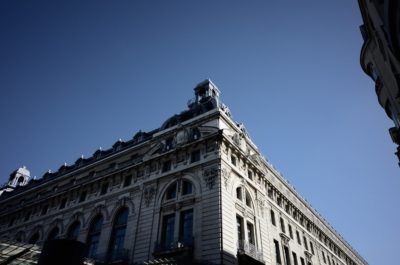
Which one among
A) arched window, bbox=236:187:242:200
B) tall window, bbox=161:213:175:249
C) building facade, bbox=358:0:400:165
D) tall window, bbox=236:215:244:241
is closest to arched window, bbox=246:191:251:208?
arched window, bbox=236:187:242:200

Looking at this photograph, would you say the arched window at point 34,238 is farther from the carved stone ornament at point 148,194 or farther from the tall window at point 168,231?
the tall window at point 168,231

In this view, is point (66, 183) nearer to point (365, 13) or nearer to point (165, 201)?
point (165, 201)

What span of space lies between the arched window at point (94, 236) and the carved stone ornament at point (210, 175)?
43.5 ft

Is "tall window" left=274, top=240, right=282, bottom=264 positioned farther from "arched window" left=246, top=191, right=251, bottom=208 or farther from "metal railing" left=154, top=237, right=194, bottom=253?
"metal railing" left=154, top=237, right=194, bottom=253

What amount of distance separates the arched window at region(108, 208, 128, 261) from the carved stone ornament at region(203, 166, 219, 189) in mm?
9545

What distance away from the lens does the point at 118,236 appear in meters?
27.1

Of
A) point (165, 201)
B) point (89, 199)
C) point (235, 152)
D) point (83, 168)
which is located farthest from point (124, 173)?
Result: point (235, 152)

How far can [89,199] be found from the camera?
3247 centimetres

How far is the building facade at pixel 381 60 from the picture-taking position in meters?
16.3

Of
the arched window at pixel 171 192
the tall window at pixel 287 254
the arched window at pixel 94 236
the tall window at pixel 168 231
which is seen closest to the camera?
the tall window at pixel 168 231

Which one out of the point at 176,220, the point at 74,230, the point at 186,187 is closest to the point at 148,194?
the point at 186,187

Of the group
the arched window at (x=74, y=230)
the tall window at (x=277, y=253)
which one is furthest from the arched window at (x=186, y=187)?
the arched window at (x=74, y=230)

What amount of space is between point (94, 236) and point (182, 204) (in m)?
11.5

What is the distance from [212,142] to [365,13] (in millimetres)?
15661
